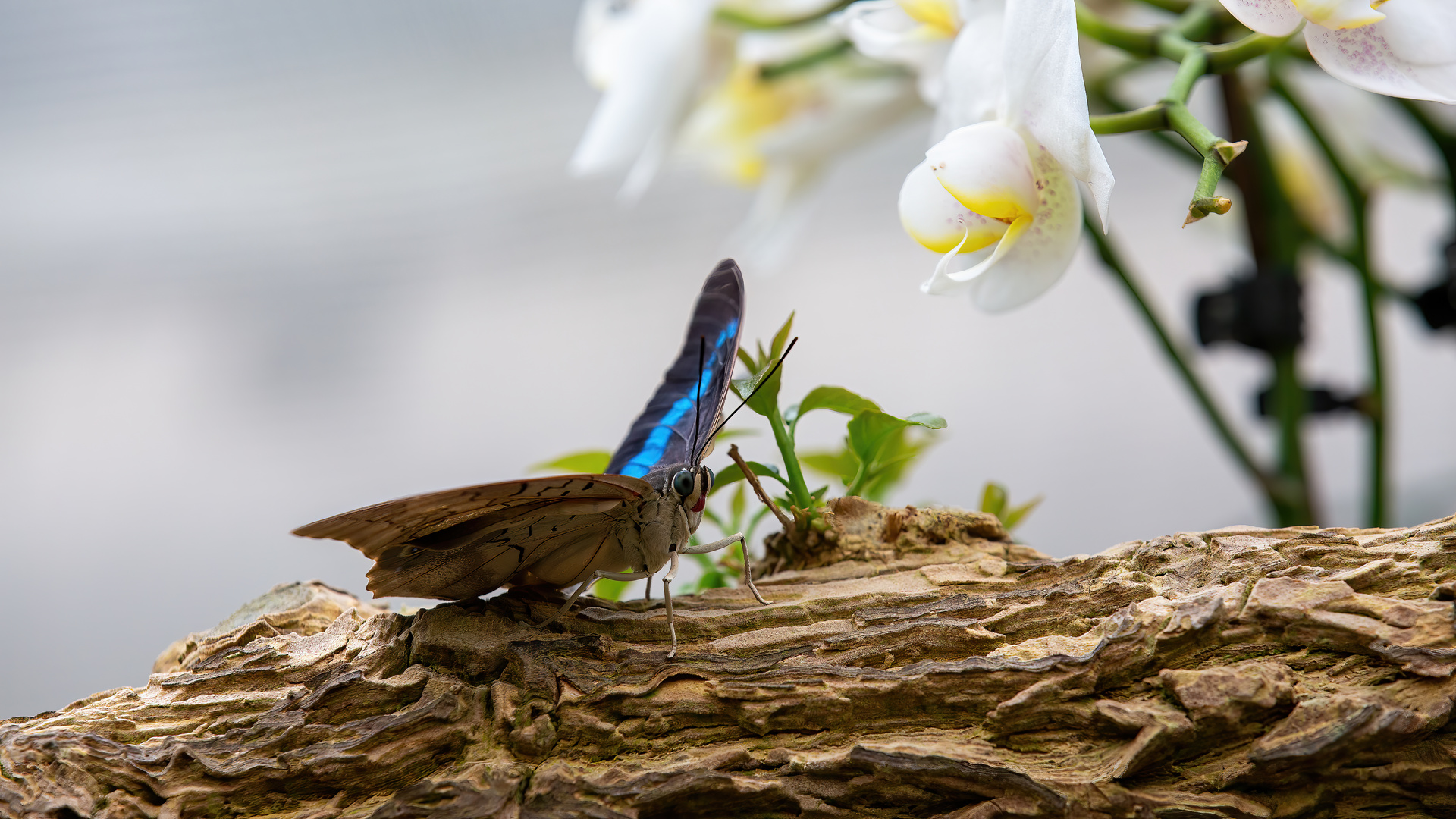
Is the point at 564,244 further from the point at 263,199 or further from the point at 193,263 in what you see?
the point at 193,263

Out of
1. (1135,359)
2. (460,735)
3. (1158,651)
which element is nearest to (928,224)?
(1158,651)

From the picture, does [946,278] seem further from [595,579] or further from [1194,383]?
[1194,383]

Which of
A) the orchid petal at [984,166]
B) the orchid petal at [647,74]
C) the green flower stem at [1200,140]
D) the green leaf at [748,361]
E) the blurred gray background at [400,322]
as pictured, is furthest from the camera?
the blurred gray background at [400,322]

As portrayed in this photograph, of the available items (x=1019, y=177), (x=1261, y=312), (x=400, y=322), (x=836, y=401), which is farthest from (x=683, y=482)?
(x=400, y=322)

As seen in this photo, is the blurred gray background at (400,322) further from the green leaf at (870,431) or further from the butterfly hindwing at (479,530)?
the butterfly hindwing at (479,530)

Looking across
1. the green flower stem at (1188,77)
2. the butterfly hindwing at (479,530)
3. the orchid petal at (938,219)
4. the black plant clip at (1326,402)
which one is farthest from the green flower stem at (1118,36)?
the black plant clip at (1326,402)

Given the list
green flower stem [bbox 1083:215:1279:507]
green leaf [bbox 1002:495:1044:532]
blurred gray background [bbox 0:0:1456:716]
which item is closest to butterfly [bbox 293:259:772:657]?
green leaf [bbox 1002:495:1044:532]

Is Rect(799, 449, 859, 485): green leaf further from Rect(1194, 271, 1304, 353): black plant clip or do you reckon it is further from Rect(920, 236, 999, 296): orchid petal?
Rect(1194, 271, 1304, 353): black plant clip
